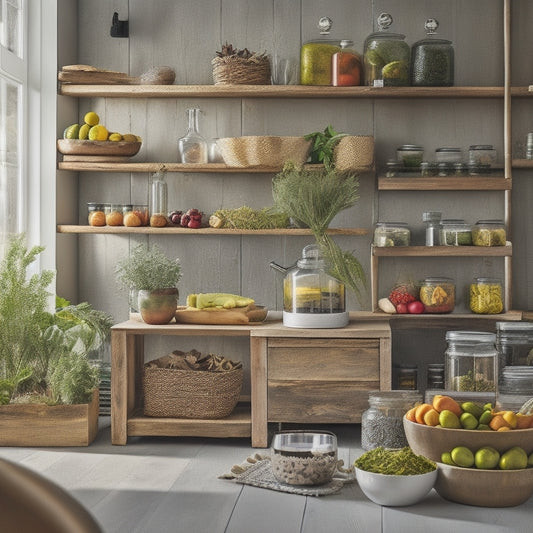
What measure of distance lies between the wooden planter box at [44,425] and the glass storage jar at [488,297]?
202cm

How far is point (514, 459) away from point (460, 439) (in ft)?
0.62

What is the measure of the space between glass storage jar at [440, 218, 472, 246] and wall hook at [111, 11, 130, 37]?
6.52 ft

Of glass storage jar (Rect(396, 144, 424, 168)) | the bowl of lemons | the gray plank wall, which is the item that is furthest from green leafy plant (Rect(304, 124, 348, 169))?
the bowl of lemons

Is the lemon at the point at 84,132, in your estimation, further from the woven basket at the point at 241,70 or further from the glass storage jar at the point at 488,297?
the glass storage jar at the point at 488,297

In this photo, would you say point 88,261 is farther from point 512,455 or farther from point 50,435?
point 512,455

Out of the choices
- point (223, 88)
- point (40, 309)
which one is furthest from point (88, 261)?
point (223, 88)

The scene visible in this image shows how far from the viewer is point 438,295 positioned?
14.9 feet

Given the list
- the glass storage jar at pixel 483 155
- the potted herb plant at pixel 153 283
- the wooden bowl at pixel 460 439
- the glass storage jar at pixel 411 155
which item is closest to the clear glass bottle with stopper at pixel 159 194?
the potted herb plant at pixel 153 283

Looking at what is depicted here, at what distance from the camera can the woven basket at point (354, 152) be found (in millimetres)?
4508

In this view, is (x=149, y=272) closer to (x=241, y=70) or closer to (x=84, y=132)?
(x=84, y=132)

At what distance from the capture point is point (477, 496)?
3.07 m

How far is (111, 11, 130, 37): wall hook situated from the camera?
15.6 feet

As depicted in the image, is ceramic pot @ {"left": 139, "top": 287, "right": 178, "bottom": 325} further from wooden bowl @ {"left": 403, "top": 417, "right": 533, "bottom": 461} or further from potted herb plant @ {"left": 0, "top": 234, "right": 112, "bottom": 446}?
wooden bowl @ {"left": 403, "top": 417, "right": 533, "bottom": 461}

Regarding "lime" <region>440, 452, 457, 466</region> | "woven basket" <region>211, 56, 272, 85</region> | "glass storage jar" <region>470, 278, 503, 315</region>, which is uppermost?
"woven basket" <region>211, 56, 272, 85</region>
